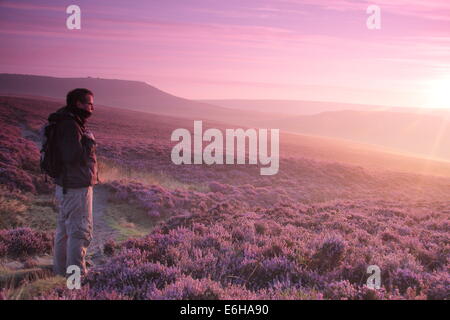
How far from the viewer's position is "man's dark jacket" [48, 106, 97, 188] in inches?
201

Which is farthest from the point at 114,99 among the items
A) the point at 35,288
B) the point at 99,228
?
the point at 35,288

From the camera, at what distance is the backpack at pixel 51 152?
5191 mm

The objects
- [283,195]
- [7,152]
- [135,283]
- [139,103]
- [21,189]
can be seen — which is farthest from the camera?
[139,103]

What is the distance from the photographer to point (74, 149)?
5.12 meters

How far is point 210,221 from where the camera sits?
9.88 m

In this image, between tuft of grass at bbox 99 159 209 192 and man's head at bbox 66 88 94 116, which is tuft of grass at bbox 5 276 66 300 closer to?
man's head at bbox 66 88 94 116

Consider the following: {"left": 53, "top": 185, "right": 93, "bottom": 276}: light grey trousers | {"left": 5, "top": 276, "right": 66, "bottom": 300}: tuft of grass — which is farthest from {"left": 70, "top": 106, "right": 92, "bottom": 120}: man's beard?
{"left": 5, "top": 276, "right": 66, "bottom": 300}: tuft of grass

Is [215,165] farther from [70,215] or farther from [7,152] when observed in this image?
[70,215]

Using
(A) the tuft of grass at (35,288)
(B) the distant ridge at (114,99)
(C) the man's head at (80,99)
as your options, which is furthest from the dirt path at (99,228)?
(B) the distant ridge at (114,99)

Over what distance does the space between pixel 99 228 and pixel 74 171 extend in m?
5.31

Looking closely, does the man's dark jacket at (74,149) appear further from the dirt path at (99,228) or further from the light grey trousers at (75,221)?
the dirt path at (99,228)

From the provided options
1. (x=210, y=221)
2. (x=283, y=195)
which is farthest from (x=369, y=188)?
(x=210, y=221)
